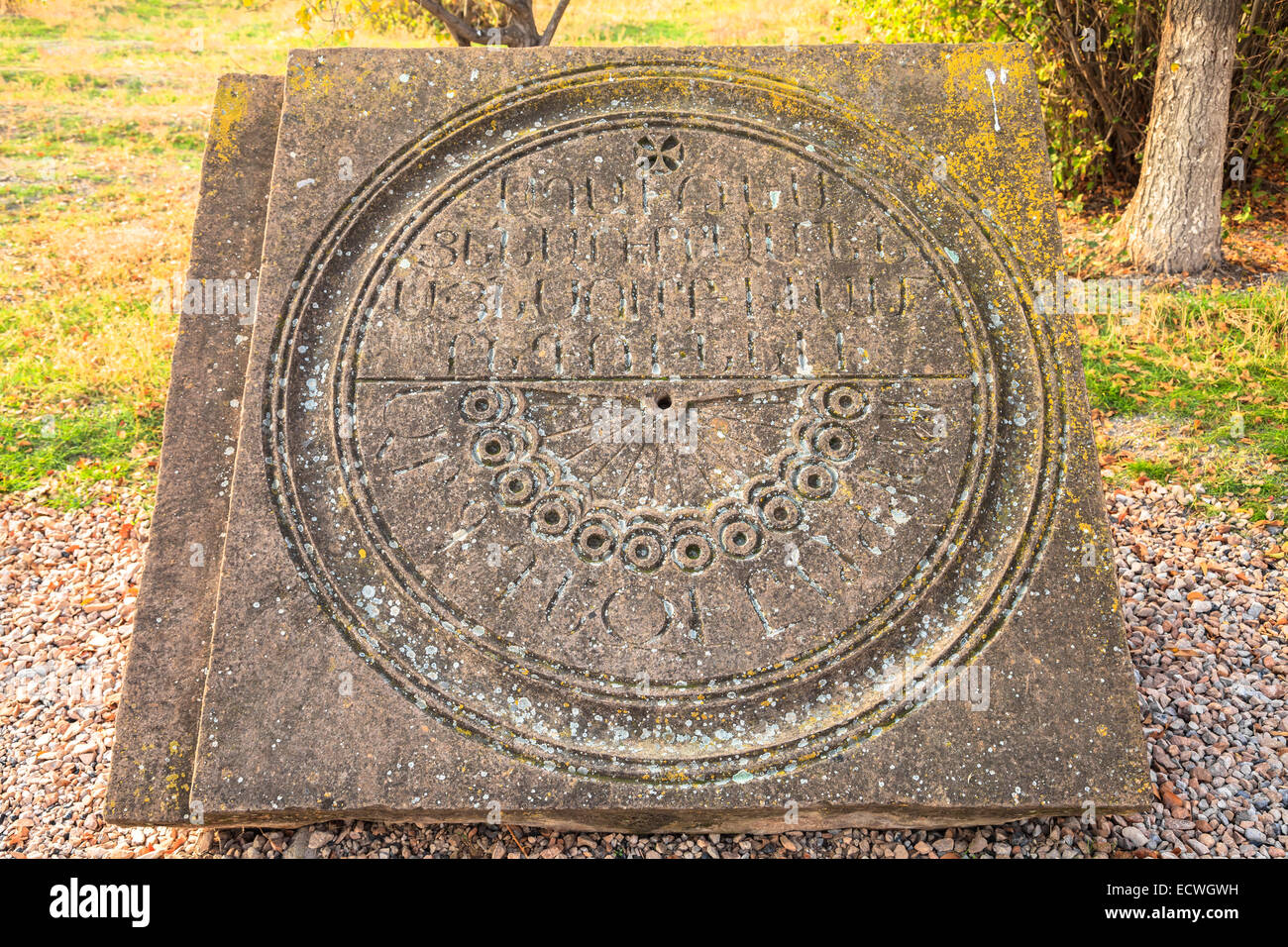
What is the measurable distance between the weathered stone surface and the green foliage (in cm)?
564

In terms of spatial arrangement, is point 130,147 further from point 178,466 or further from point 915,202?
point 915,202

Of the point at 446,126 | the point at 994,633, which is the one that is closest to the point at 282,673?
the point at 446,126

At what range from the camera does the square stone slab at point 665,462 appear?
273 cm

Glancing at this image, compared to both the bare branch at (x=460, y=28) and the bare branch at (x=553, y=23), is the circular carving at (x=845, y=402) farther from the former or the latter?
the bare branch at (x=460, y=28)

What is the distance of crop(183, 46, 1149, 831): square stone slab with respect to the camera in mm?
2730

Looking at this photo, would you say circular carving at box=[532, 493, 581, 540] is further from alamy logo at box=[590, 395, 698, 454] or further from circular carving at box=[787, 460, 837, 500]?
circular carving at box=[787, 460, 837, 500]

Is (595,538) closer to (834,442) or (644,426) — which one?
(644,426)

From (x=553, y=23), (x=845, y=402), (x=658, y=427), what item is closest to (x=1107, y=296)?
(x=845, y=402)

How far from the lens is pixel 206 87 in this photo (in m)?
9.67

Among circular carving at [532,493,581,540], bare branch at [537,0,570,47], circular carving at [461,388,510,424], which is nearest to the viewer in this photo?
circular carving at [532,493,581,540]

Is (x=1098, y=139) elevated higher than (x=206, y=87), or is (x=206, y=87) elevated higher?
(x=206, y=87)

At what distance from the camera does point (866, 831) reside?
3.05 metres

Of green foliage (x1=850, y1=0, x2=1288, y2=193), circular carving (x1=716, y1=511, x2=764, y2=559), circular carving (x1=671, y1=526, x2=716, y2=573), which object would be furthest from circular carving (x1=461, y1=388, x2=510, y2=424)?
green foliage (x1=850, y1=0, x2=1288, y2=193)

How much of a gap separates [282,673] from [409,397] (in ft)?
3.42
